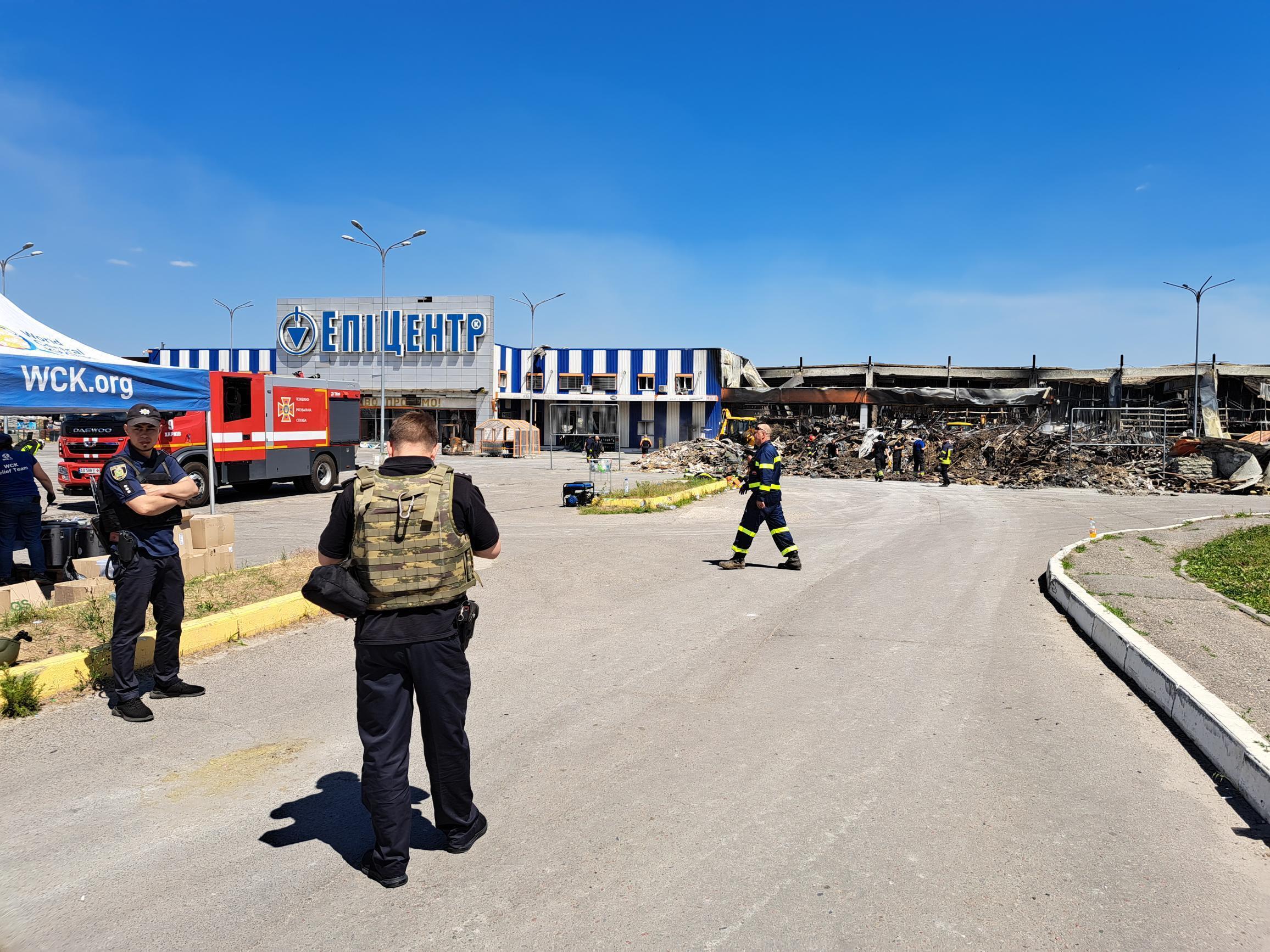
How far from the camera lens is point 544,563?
10727 millimetres

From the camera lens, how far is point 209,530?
8852mm

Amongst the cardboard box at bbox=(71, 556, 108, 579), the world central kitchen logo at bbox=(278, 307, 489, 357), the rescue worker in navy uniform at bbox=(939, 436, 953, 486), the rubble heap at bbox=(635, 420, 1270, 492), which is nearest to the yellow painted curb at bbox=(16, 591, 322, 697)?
the cardboard box at bbox=(71, 556, 108, 579)

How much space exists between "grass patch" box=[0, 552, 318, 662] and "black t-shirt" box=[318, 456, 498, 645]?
3.73 meters

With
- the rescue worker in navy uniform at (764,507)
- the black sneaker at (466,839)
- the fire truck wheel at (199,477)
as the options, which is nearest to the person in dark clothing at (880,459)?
the rescue worker in navy uniform at (764,507)

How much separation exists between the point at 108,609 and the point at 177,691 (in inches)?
86.7

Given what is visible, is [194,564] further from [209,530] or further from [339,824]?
[339,824]

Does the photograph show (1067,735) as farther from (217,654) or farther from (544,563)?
(544,563)

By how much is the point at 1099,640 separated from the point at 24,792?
24.7 feet

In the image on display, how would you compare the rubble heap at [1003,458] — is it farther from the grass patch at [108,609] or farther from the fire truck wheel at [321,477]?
the grass patch at [108,609]

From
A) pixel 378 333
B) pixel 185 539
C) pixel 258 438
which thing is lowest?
pixel 185 539

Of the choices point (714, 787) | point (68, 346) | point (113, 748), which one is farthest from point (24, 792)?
point (68, 346)

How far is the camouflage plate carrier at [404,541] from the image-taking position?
3289 millimetres

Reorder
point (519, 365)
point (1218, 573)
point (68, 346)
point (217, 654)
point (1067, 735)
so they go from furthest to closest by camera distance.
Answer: point (519, 365), point (1218, 573), point (68, 346), point (217, 654), point (1067, 735)

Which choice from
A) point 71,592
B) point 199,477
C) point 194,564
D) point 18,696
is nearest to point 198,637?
point 18,696
